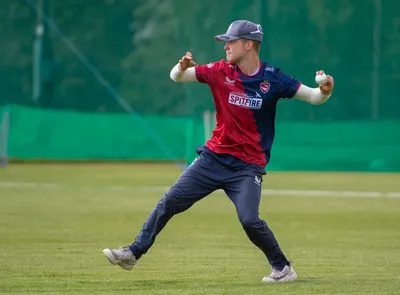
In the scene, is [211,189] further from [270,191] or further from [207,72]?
[270,191]

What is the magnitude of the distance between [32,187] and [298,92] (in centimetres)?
1222

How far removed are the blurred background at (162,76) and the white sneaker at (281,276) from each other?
17.1 metres

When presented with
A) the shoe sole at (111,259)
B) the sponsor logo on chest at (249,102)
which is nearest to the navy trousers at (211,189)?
the shoe sole at (111,259)

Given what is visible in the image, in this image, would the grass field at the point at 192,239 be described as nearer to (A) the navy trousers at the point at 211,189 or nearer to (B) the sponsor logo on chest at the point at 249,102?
(A) the navy trousers at the point at 211,189

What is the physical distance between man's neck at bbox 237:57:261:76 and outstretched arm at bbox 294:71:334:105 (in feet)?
1.24

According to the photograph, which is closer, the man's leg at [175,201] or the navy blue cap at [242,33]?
the man's leg at [175,201]

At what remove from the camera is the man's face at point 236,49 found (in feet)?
28.6

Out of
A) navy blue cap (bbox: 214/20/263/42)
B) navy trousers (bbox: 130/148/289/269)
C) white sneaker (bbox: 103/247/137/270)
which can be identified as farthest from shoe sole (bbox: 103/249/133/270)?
navy blue cap (bbox: 214/20/263/42)

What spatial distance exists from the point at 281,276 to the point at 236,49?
5.78ft

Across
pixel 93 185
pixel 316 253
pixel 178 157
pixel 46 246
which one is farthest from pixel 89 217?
pixel 178 157

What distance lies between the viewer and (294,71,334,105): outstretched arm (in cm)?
852

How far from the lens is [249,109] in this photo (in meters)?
8.66

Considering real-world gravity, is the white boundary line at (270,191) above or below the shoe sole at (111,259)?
below

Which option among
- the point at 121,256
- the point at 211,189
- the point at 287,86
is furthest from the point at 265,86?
the point at 121,256
